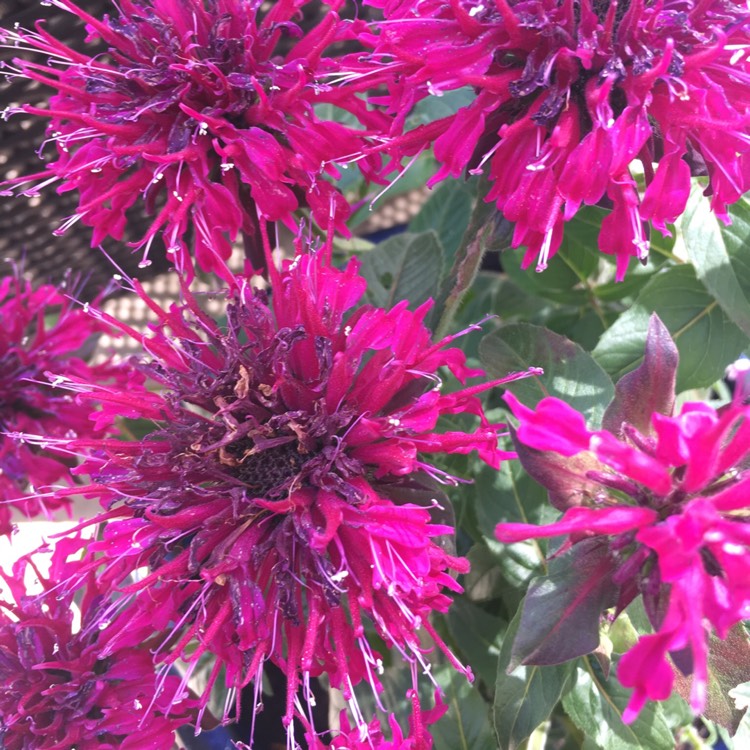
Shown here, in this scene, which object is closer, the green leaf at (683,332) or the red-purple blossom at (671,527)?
the red-purple blossom at (671,527)

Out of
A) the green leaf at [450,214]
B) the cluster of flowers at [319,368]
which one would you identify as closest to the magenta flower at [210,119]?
the cluster of flowers at [319,368]

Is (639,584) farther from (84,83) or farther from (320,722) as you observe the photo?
(84,83)

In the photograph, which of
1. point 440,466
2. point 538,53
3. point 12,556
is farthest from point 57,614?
point 538,53

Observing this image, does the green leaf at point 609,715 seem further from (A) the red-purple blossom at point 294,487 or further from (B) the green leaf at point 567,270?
(B) the green leaf at point 567,270

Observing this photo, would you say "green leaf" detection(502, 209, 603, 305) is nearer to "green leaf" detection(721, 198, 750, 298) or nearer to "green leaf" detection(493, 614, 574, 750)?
"green leaf" detection(721, 198, 750, 298)

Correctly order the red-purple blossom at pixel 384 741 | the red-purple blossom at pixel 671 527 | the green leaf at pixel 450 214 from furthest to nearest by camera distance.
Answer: the green leaf at pixel 450 214 → the red-purple blossom at pixel 384 741 → the red-purple blossom at pixel 671 527

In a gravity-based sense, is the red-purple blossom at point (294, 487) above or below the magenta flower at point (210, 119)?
below

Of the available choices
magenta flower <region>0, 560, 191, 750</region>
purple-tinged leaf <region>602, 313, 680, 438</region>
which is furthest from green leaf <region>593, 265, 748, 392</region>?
magenta flower <region>0, 560, 191, 750</region>

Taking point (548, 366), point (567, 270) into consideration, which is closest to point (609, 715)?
point (548, 366)
